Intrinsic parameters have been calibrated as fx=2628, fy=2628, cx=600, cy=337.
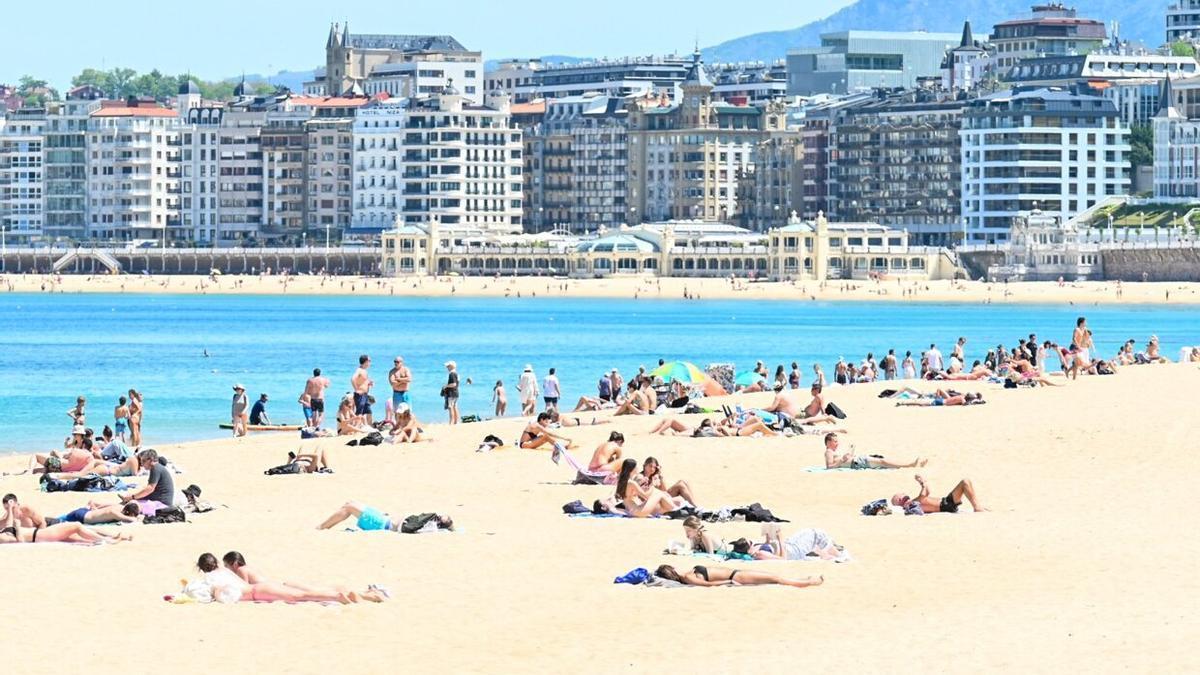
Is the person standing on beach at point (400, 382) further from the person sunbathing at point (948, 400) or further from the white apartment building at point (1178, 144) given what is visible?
the white apartment building at point (1178, 144)

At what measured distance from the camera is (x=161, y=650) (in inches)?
738

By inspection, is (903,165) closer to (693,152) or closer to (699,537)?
(693,152)

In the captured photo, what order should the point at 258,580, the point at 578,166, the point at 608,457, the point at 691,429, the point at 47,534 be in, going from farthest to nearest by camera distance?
the point at 578,166
the point at 691,429
the point at 608,457
the point at 47,534
the point at 258,580

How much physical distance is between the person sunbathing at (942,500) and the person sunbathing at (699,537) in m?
3.63

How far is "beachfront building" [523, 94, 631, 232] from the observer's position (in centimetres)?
18700

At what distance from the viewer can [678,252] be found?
539ft

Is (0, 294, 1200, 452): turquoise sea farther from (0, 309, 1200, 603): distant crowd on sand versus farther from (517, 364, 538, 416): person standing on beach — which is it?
(0, 309, 1200, 603): distant crowd on sand

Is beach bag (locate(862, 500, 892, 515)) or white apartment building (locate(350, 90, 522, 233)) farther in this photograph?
white apartment building (locate(350, 90, 522, 233))

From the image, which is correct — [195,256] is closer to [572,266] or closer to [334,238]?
[334,238]

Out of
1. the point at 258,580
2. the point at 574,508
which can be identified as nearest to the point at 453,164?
the point at 574,508

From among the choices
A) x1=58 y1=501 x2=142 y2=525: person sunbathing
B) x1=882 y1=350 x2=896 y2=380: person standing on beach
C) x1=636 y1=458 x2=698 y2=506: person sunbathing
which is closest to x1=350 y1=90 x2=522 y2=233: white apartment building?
x1=882 y1=350 x2=896 y2=380: person standing on beach

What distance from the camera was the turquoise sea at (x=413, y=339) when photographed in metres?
57.9

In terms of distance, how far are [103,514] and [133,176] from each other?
172654 millimetres

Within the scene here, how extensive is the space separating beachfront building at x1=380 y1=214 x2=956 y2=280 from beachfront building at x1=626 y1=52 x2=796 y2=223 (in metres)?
9.42
